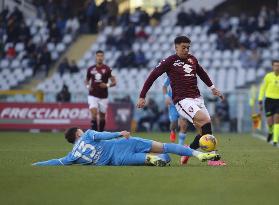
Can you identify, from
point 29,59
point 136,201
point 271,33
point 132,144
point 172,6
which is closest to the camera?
point 136,201

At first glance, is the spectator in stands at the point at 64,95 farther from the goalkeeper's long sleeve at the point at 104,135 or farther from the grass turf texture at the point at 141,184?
the goalkeeper's long sleeve at the point at 104,135

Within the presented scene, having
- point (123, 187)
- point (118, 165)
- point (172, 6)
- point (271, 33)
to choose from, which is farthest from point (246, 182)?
point (172, 6)

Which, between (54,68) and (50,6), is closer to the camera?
(54,68)

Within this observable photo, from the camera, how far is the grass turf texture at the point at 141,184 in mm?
8289

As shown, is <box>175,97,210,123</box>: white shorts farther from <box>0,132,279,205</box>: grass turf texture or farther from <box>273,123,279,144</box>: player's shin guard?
<box>273,123,279,144</box>: player's shin guard

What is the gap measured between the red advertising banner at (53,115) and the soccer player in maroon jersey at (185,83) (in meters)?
16.4

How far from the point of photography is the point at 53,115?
30.4 m

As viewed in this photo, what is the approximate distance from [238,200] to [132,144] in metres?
4.32

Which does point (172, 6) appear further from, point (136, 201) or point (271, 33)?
point (136, 201)

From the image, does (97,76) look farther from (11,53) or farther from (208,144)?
(11,53)

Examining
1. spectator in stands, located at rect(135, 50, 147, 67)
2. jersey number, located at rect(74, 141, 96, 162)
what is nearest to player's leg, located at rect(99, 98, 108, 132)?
jersey number, located at rect(74, 141, 96, 162)

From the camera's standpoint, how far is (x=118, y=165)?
12516 millimetres

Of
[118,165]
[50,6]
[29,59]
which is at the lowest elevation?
[118,165]

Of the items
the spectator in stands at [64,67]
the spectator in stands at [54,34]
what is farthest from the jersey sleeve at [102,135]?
the spectator in stands at [54,34]
